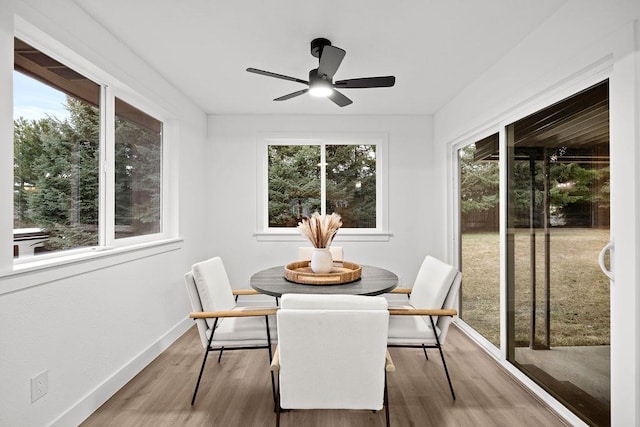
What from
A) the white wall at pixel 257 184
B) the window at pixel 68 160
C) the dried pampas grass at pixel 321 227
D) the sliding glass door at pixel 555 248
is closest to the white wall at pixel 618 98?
the sliding glass door at pixel 555 248

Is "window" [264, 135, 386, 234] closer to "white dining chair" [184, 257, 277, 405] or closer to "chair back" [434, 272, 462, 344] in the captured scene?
"white dining chair" [184, 257, 277, 405]

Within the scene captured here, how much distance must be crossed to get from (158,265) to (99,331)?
2.85 ft

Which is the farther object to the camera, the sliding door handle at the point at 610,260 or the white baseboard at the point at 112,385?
the white baseboard at the point at 112,385

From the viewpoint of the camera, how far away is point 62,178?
2.17 metres

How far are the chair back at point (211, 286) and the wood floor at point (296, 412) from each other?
53 centimetres

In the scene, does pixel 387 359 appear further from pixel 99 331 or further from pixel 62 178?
pixel 62 178

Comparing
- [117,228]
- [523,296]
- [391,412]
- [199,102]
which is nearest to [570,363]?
[523,296]

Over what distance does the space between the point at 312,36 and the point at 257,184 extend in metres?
2.33

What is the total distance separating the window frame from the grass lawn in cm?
304

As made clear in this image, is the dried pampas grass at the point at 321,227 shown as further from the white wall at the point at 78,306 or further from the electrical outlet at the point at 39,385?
the electrical outlet at the point at 39,385

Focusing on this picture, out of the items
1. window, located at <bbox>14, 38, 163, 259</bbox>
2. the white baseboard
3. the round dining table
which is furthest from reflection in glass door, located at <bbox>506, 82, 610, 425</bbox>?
window, located at <bbox>14, 38, 163, 259</bbox>

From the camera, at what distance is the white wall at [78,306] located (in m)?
1.65

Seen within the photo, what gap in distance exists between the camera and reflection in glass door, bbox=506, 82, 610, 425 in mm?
1945

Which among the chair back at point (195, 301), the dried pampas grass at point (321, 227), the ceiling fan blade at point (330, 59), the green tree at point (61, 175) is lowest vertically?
the chair back at point (195, 301)
